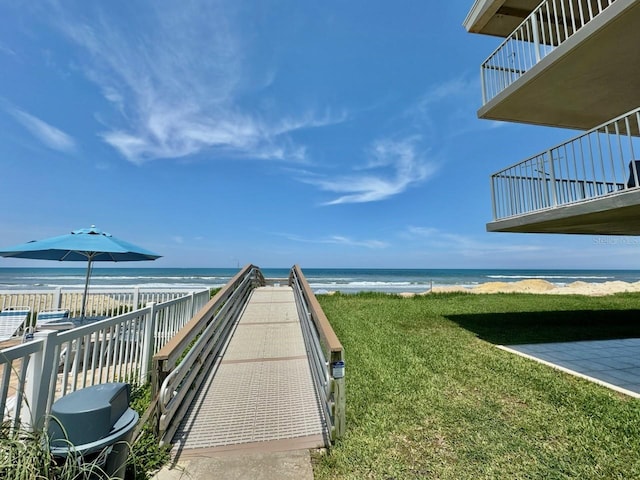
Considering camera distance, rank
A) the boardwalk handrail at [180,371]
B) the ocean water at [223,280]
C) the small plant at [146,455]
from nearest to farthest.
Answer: the small plant at [146,455], the boardwalk handrail at [180,371], the ocean water at [223,280]

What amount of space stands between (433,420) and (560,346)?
→ 474 cm

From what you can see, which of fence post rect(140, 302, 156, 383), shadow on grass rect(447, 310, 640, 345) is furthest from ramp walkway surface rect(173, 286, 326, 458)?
shadow on grass rect(447, 310, 640, 345)

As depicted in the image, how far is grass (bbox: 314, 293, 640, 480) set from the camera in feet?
8.29

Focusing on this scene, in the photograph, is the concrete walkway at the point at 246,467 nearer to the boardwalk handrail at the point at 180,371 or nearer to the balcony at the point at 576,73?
the boardwalk handrail at the point at 180,371

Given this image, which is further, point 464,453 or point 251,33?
point 251,33

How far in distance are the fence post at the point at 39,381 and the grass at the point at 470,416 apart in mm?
2159

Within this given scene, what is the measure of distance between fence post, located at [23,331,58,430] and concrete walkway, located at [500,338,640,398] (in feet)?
20.9

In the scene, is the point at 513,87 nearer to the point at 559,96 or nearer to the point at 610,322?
the point at 559,96

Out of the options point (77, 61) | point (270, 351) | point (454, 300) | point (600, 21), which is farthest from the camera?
point (454, 300)

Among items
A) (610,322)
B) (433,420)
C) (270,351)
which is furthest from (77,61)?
(610,322)

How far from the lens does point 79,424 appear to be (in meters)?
1.81

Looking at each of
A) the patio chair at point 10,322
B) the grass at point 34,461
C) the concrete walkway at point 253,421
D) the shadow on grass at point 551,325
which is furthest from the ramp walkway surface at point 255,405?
the shadow on grass at point 551,325

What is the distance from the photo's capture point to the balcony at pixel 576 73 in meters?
4.70

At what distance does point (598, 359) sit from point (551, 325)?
3026 mm
